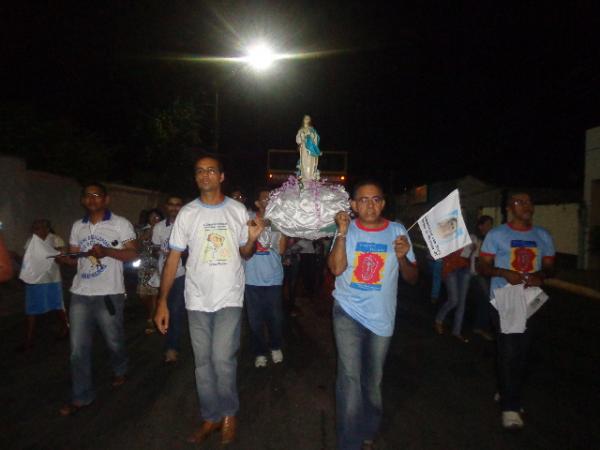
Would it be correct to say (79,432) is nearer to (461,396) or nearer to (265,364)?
(265,364)

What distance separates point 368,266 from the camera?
3623 mm

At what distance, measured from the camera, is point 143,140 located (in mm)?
20078

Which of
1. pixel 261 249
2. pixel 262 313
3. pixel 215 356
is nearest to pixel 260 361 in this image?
pixel 262 313

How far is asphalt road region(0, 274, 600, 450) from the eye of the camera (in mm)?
4027

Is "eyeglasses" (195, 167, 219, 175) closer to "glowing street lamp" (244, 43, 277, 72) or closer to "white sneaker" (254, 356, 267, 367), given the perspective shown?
"white sneaker" (254, 356, 267, 367)

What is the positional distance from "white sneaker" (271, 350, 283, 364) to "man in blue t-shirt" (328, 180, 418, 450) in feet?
7.90

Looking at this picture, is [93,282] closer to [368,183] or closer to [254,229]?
[254,229]

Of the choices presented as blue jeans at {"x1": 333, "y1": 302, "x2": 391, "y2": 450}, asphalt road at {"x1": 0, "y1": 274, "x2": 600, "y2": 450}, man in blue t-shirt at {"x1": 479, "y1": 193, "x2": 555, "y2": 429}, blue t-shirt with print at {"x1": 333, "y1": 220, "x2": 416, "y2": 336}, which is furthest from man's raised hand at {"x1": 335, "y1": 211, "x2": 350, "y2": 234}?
asphalt road at {"x1": 0, "y1": 274, "x2": 600, "y2": 450}

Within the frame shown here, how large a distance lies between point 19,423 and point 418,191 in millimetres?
50008

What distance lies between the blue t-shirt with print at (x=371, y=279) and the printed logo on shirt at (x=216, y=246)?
35.9 inches

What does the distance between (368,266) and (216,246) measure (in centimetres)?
115

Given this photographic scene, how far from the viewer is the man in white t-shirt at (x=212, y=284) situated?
153 inches

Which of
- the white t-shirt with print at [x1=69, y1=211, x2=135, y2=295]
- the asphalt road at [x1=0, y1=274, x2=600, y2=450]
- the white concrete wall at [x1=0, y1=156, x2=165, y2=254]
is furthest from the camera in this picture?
the white concrete wall at [x1=0, y1=156, x2=165, y2=254]

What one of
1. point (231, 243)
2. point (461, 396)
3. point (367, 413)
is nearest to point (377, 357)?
point (367, 413)
